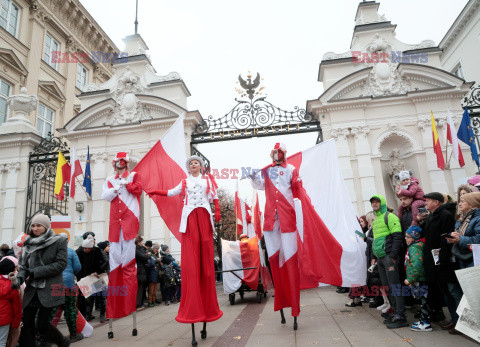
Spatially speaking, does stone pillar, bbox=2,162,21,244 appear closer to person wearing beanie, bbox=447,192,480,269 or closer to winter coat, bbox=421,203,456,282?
winter coat, bbox=421,203,456,282

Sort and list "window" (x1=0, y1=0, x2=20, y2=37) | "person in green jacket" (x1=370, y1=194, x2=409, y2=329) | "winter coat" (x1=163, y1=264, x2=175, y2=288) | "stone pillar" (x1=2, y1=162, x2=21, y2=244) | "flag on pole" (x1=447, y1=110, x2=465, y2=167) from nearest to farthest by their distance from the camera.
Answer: "person in green jacket" (x1=370, y1=194, x2=409, y2=329)
"winter coat" (x1=163, y1=264, x2=175, y2=288)
"flag on pole" (x1=447, y1=110, x2=465, y2=167)
"stone pillar" (x1=2, y1=162, x2=21, y2=244)
"window" (x1=0, y1=0, x2=20, y2=37)

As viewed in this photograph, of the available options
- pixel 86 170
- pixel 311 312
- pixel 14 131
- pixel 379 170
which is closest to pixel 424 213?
pixel 311 312

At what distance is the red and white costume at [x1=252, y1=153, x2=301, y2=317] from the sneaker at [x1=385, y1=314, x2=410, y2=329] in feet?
3.84

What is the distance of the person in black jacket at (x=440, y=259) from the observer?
3.76m

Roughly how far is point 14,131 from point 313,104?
10761 millimetres

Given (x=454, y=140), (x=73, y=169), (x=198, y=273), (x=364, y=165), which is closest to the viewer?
(x=198, y=273)

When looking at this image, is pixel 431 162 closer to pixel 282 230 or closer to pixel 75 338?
pixel 282 230

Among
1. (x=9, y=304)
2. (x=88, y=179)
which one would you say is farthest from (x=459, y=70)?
(x=9, y=304)

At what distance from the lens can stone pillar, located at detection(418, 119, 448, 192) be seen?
9.30m

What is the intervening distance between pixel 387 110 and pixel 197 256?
865 cm

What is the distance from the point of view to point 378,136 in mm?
10086

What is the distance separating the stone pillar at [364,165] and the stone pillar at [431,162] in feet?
5.34

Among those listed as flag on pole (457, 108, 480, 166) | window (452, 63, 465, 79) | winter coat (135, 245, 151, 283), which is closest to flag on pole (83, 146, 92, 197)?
winter coat (135, 245, 151, 283)

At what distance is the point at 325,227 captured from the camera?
16.1 feet
